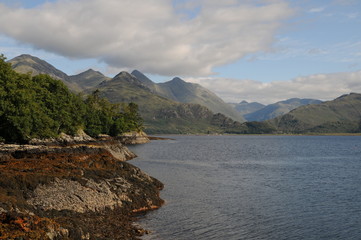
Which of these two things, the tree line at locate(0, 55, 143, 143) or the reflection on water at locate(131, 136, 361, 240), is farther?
the tree line at locate(0, 55, 143, 143)

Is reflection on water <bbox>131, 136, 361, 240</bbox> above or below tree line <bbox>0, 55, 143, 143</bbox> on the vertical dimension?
below

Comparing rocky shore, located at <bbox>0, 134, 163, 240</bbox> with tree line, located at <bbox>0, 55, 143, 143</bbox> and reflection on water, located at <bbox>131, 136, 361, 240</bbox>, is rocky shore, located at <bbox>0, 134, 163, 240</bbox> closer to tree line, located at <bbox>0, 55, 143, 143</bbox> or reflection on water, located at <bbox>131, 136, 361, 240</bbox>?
reflection on water, located at <bbox>131, 136, 361, 240</bbox>

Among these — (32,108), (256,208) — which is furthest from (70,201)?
(32,108)

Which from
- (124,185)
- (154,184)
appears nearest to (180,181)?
(154,184)

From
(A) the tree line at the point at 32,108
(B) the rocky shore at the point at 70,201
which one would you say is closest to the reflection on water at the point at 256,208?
(B) the rocky shore at the point at 70,201

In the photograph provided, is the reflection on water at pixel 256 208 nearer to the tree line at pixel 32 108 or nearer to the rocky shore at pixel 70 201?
the rocky shore at pixel 70 201

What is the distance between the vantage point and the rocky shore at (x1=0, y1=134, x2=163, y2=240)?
25828 millimetres

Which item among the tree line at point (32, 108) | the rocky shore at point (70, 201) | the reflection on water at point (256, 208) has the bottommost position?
the reflection on water at point (256, 208)

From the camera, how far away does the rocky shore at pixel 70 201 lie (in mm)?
25828

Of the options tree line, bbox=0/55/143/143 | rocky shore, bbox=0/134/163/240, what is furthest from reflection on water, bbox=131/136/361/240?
tree line, bbox=0/55/143/143

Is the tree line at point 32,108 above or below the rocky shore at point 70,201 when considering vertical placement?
above

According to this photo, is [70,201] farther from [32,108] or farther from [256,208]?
[32,108]

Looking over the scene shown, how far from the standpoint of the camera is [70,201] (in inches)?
1516

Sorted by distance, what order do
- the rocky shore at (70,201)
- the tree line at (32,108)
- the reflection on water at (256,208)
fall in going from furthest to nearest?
the tree line at (32,108) < the reflection on water at (256,208) < the rocky shore at (70,201)
